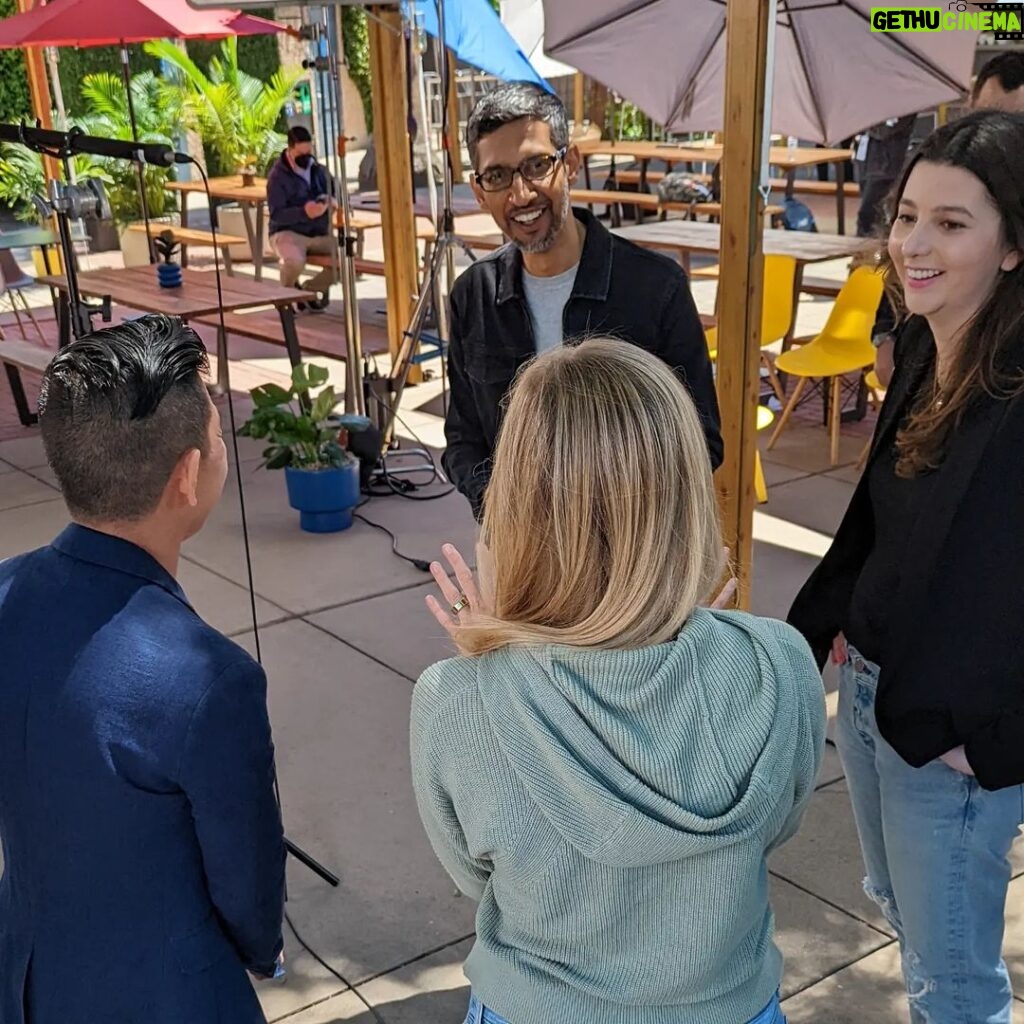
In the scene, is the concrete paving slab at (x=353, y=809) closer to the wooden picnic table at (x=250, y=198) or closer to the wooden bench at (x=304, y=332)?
the wooden bench at (x=304, y=332)

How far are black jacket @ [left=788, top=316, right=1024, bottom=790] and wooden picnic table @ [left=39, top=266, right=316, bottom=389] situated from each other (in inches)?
242

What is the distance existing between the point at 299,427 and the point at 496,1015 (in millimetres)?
4557

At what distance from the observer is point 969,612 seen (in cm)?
194

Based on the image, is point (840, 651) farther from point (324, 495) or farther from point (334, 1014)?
point (324, 495)

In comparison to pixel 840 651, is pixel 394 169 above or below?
above

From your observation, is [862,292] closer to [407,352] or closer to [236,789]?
[407,352]

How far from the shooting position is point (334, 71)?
6.60 m

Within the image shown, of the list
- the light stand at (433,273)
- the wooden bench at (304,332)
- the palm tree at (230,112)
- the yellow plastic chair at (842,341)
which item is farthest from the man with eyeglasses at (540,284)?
the palm tree at (230,112)

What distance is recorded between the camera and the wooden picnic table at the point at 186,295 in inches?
308

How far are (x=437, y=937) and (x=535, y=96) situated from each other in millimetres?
2201

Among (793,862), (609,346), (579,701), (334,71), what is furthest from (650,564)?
(334,71)

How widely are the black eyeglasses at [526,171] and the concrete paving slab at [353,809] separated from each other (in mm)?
1890

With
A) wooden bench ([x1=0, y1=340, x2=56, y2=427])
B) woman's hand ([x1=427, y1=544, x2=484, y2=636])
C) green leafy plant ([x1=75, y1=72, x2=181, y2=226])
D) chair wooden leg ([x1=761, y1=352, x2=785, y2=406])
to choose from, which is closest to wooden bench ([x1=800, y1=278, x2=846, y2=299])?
chair wooden leg ([x1=761, y1=352, x2=785, y2=406])

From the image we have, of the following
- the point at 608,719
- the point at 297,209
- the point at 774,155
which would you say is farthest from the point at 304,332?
the point at 608,719
